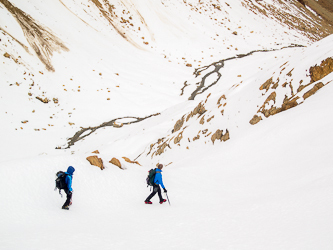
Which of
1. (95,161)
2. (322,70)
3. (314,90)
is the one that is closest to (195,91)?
(322,70)

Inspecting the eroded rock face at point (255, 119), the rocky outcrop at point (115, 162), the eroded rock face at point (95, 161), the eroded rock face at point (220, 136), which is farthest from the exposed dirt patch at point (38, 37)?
the eroded rock face at point (255, 119)

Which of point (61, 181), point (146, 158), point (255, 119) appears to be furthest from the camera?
point (146, 158)

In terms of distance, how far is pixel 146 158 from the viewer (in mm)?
15477

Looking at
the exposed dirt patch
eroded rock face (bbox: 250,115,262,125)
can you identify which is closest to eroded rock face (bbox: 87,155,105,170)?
eroded rock face (bbox: 250,115,262,125)

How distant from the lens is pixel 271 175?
7.53m

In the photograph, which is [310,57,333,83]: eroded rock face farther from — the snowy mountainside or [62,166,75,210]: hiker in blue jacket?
the snowy mountainside

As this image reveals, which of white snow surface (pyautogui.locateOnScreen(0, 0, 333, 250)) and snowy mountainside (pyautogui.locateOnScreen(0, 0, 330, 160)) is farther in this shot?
snowy mountainside (pyautogui.locateOnScreen(0, 0, 330, 160))

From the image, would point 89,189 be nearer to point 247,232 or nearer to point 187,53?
point 247,232

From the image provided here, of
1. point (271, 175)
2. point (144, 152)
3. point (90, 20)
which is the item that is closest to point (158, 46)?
point (90, 20)

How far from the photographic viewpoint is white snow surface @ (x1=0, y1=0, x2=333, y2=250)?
4293 millimetres

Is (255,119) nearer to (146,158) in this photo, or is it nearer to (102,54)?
(146,158)

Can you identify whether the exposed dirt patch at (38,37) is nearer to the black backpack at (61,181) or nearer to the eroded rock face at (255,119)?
the eroded rock face at (255,119)

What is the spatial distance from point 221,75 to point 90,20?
77.5 feet

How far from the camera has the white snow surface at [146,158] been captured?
429 cm
